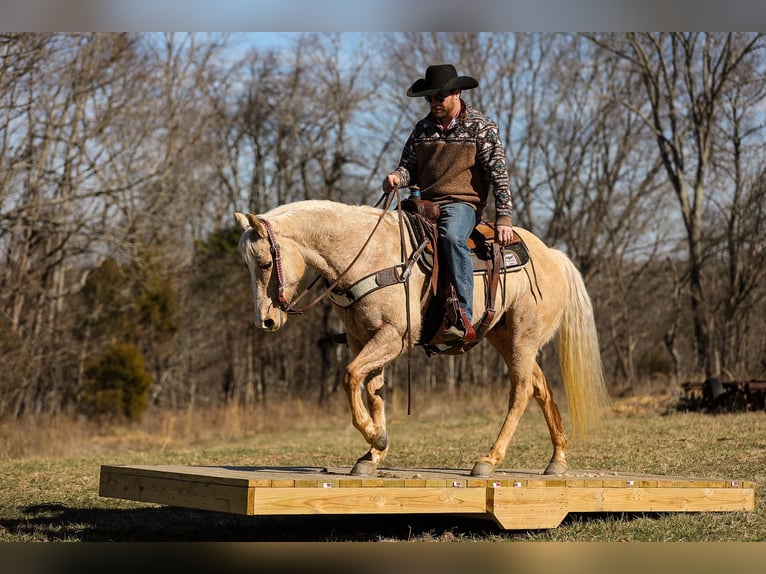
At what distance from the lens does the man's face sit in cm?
757

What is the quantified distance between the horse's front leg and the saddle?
0.46 m

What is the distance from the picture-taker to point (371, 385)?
293 inches

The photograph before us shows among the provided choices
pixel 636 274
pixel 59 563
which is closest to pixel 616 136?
pixel 636 274

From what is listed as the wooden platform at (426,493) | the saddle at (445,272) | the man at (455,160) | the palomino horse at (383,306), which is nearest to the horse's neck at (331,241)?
the palomino horse at (383,306)

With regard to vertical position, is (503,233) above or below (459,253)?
above

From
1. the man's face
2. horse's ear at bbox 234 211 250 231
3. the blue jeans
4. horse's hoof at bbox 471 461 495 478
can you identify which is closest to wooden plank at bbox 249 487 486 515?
horse's hoof at bbox 471 461 495 478

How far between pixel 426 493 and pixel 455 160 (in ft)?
8.55

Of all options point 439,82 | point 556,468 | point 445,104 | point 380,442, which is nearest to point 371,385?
point 380,442

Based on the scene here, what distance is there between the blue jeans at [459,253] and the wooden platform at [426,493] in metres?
1.31

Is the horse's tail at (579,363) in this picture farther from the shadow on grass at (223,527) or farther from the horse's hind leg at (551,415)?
the shadow on grass at (223,527)

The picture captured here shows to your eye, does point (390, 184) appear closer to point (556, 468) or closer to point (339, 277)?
point (339, 277)

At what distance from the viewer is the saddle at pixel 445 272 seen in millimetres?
7332

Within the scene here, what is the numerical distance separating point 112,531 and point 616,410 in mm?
11436

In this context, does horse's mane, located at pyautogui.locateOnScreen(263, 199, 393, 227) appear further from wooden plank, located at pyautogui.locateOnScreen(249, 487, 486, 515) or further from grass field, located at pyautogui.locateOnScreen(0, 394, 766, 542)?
grass field, located at pyautogui.locateOnScreen(0, 394, 766, 542)
